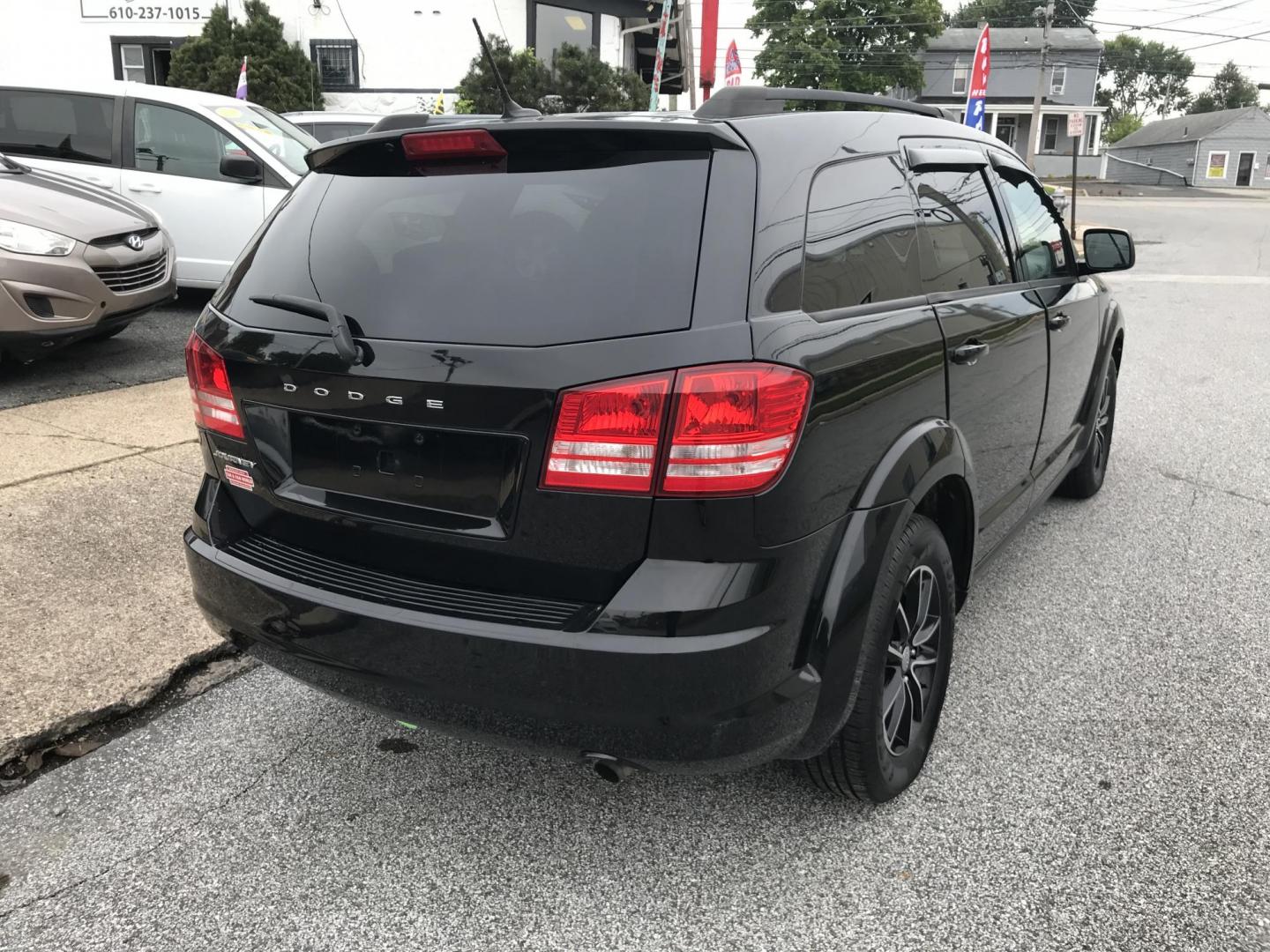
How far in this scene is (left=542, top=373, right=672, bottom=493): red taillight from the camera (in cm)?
199

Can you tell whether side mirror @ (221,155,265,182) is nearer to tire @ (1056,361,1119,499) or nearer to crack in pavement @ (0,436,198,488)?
crack in pavement @ (0,436,198,488)

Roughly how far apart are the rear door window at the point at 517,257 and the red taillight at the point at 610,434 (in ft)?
0.40

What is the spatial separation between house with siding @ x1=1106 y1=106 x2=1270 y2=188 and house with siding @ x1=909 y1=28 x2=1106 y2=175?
7736 millimetres

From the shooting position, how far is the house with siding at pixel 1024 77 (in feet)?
218

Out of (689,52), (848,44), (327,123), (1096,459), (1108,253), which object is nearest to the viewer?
(1108,253)

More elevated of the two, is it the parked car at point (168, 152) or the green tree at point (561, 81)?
the green tree at point (561, 81)

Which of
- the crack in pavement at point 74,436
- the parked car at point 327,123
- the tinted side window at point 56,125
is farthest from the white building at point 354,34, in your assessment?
the crack in pavement at point 74,436

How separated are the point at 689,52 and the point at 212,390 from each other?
27.2 m

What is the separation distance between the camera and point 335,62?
941 inches

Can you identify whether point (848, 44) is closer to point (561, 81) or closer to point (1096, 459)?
point (561, 81)

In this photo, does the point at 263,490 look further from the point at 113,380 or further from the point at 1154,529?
the point at 113,380

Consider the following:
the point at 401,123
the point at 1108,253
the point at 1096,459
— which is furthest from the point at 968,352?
the point at 1096,459

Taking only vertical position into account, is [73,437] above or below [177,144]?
below

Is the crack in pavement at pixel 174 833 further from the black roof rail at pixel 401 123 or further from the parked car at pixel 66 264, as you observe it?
the parked car at pixel 66 264
